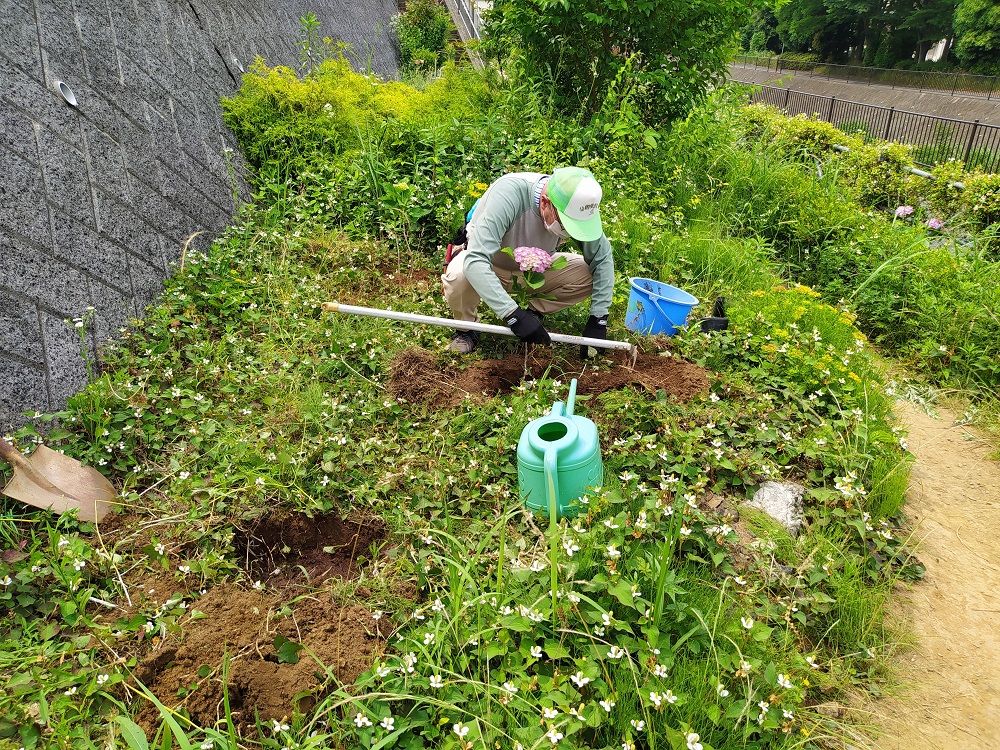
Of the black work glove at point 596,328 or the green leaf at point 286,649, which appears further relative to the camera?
the black work glove at point 596,328

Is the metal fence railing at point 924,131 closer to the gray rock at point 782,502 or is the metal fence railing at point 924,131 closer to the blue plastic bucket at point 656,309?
the blue plastic bucket at point 656,309

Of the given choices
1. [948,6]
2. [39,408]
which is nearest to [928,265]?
[39,408]

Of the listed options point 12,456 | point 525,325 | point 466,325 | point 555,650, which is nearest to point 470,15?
point 466,325

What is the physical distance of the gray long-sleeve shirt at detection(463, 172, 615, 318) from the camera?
3.17 metres

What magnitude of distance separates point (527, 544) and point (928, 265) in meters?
4.39

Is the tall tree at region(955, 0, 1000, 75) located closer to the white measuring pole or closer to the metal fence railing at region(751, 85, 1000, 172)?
the metal fence railing at region(751, 85, 1000, 172)

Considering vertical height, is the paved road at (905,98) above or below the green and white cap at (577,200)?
below

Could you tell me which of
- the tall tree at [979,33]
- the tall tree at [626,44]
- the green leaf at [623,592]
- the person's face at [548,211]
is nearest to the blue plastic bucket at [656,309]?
the person's face at [548,211]

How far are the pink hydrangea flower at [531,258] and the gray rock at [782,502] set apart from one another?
5.37ft

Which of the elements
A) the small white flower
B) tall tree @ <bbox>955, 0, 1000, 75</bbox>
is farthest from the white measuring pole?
tall tree @ <bbox>955, 0, 1000, 75</bbox>

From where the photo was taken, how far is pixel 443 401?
3145 millimetres

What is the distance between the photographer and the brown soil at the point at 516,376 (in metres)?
3.16

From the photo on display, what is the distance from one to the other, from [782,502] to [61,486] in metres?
3.15

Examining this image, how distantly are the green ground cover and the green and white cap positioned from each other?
0.83m
